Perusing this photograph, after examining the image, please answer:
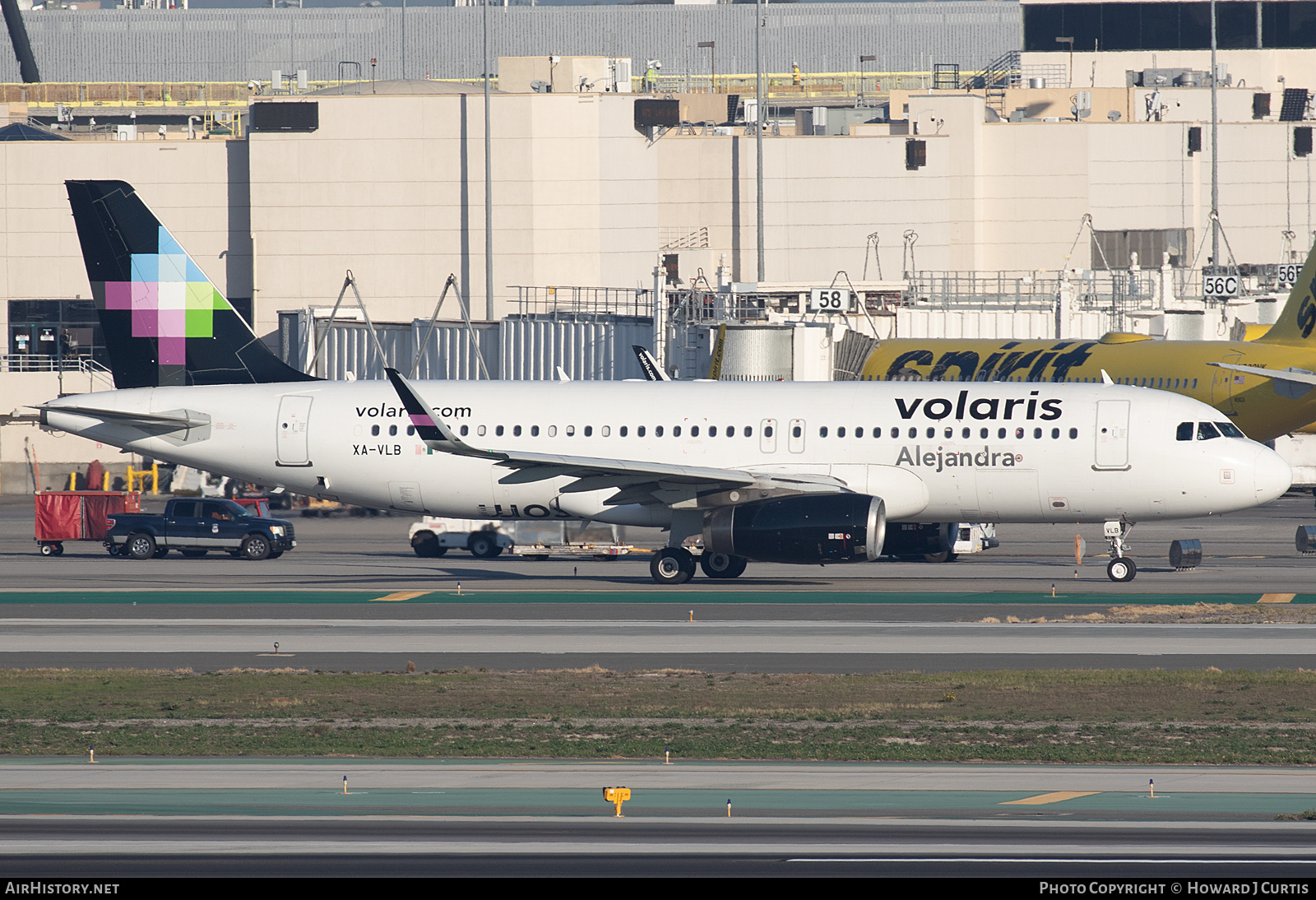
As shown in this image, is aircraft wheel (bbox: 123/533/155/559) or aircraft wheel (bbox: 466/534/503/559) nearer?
aircraft wheel (bbox: 123/533/155/559)

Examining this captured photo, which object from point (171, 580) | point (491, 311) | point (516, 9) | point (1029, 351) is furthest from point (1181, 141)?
point (171, 580)

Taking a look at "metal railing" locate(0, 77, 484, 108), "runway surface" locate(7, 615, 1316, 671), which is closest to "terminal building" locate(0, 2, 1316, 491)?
"metal railing" locate(0, 77, 484, 108)

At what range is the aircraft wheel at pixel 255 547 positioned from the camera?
→ 157 ft

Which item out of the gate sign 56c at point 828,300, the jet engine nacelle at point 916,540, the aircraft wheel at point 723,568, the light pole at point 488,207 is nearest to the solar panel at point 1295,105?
the light pole at point 488,207

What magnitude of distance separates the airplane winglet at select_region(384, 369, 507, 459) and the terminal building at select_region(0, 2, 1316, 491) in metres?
34.4

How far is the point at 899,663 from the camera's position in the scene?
27359 millimetres

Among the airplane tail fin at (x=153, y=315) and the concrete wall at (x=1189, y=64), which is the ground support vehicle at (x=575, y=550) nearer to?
the airplane tail fin at (x=153, y=315)

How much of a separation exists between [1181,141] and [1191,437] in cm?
6977

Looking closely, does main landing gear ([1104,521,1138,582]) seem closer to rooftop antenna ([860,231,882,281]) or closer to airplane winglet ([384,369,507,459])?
airplane winglet ([384,369,507,459])

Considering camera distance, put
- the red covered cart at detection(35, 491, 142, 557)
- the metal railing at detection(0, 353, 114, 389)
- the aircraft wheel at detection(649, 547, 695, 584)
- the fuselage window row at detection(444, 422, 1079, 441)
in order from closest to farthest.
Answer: the fuselage window row at detection(444, 422, 1079, 441) < the aircraft wheel at detection(649, 547, 695, 584) < the red covered cart at detection(35, 491, 142, 557) < the metal railing at detection(0, 353, 114, 389)

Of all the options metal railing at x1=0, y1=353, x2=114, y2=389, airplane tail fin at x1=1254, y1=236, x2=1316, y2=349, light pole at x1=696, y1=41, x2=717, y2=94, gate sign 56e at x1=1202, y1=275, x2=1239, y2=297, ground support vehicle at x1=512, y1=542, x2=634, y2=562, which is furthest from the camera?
light pole at x1=696, y1=41, x2=717, y2=94

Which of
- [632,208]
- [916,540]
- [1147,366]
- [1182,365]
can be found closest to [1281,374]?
[1182,365]

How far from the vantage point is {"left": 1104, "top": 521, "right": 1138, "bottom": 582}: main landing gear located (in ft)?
126
